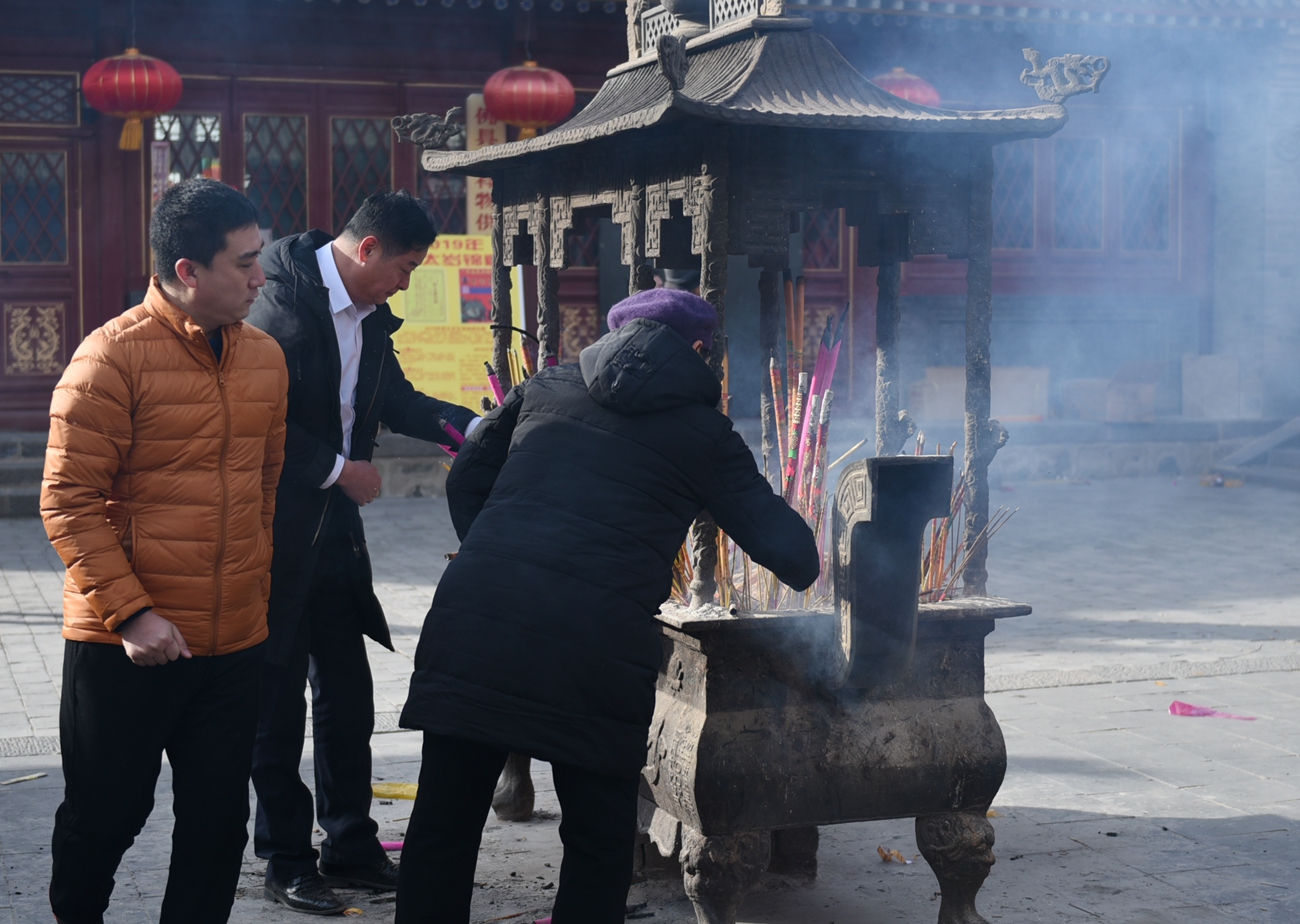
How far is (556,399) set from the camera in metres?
2.94

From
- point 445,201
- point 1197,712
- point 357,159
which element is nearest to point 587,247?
point 445,201

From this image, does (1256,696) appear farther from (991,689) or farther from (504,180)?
(504,180)

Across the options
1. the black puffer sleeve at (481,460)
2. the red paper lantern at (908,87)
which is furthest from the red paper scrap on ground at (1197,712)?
the red paper lantern at (908,87)

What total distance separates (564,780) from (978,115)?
6.33 ft

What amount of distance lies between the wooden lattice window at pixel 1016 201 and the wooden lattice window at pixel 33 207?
26.1ft

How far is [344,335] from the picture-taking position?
12.6 ft

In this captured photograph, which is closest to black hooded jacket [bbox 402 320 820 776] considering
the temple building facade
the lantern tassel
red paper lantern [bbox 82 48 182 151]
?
the temple building facade

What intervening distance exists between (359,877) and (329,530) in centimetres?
94

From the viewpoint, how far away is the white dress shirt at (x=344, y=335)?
12.4 ft

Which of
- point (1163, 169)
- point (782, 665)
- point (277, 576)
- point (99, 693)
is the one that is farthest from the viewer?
point (1163, 169)

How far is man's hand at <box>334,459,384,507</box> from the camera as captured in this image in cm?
372

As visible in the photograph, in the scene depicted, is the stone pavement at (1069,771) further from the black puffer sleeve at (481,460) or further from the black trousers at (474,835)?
the black puffer sleeve at (481,460)

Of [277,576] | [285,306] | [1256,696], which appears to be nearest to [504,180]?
[285,306]

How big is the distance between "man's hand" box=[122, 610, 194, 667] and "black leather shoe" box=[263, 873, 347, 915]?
1.20m
